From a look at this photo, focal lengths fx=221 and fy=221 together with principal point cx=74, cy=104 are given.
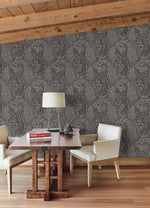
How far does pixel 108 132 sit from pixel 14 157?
5.21 feet

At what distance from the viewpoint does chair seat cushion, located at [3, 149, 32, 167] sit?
9.91 feet

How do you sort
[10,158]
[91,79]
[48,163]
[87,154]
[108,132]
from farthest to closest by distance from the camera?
[91,79], [108,132], [87,154], [10,158], [48,163]

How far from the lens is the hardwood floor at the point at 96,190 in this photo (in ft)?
8.86

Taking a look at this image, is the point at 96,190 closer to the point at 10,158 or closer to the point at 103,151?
the point at 103,151

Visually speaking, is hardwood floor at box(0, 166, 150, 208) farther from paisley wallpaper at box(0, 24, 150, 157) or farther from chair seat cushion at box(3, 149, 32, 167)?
paisley wallpaper at box(0, 24, 150, 157)

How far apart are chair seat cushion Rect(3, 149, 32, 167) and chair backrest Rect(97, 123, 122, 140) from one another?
Answer: 1282 millimetres

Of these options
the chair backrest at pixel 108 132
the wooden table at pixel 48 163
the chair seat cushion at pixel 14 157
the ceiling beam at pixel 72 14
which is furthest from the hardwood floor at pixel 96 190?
the ceiling beam at pixel 72 14

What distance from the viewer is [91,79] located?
4.13 metres

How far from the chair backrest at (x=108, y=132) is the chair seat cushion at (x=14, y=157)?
1.28m

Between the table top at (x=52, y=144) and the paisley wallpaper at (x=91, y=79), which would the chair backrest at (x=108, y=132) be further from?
the table top at (x=52, y=144)

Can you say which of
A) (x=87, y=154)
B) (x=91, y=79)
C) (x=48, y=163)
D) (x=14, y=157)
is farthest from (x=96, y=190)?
(x=91, y=79)

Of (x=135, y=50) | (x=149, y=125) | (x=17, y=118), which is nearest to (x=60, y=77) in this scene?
(x=17, y=118)

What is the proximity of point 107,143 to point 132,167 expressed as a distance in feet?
3.56

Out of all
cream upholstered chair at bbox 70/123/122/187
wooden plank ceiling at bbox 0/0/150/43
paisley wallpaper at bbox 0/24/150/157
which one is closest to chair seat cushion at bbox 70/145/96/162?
cream upholstered chair at bbox 70/123/122/187
